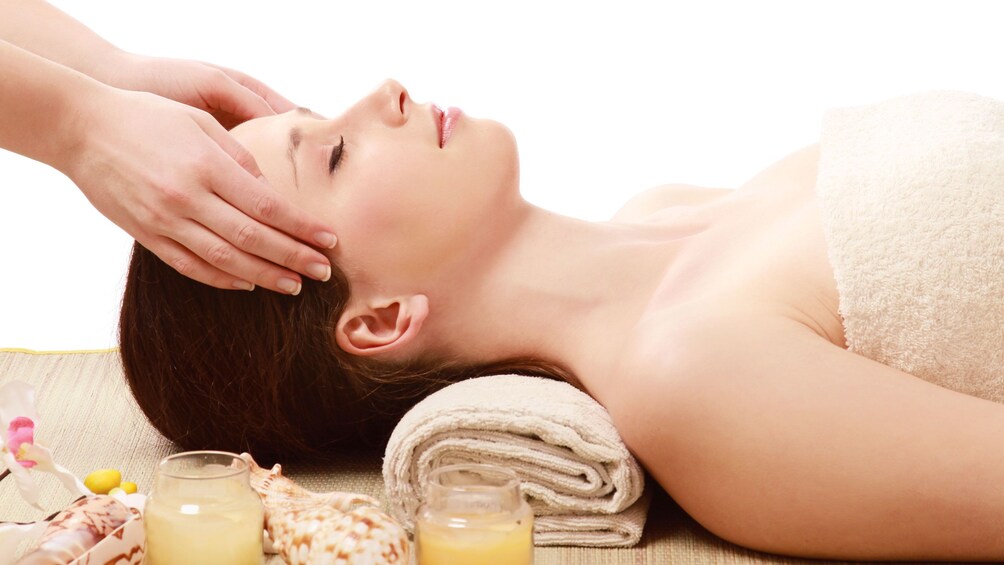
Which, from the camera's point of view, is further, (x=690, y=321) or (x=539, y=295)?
(x=539, y=295)

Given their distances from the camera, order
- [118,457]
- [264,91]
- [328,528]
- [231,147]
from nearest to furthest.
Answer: [328,528] → [231,147] → [118,457] → [264,91]

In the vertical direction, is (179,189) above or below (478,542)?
above

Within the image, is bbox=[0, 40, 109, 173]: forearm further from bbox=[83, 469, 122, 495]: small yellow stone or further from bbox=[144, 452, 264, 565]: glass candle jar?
bbox=[144, 452, 264, 565]: glass candle jar

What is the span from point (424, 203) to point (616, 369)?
1.32 ft

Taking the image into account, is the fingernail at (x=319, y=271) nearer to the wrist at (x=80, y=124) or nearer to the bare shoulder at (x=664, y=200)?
the wrist at (x=80, y=124)

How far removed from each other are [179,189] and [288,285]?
9.1 inches

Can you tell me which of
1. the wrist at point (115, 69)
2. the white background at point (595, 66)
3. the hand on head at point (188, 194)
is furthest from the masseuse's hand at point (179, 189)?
the white background at point (595, 66)

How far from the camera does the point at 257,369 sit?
1.95 m

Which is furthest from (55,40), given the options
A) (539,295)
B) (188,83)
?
(539,295)

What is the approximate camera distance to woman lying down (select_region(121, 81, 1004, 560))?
158 cm

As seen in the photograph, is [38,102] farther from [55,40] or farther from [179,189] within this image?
[55,40]

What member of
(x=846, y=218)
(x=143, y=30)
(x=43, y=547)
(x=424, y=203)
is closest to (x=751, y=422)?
(x=846, y=218)

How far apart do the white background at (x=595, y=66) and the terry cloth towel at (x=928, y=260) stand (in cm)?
171

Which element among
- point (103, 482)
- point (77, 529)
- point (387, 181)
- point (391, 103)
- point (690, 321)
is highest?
point (391, 103)
